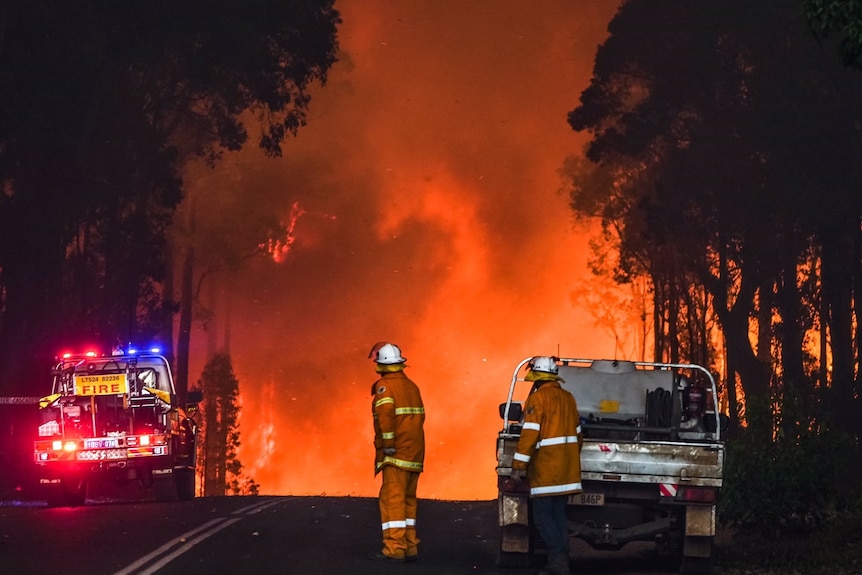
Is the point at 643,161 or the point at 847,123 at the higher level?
the point at 643,161

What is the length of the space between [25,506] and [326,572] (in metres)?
12.3

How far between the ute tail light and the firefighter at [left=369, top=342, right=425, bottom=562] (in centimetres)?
226

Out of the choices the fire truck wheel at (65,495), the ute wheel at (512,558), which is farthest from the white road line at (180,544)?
the fire truck wheel at (65,495)

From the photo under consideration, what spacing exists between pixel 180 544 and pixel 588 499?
407 cm

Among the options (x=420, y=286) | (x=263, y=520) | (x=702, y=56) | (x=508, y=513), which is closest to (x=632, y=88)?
(x=702, y=56)

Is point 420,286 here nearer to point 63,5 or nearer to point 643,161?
point 643,161

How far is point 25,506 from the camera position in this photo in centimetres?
2397

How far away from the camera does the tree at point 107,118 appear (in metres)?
31.0

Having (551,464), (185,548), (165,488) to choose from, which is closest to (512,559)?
(551,464)

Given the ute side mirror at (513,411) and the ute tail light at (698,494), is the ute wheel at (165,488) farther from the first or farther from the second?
the ute tail light at (698,494)

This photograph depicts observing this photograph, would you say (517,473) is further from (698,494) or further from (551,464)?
(698,494)

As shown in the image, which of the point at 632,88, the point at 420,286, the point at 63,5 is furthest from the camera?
the point at 420,286

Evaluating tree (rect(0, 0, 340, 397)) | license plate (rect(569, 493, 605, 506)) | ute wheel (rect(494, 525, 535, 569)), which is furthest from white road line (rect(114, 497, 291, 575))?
tree (rect(0, 0, 340, 397))

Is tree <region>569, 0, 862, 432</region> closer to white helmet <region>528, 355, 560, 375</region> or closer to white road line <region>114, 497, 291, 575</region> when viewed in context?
white road line <region>114, 497, 291, 575</region>
